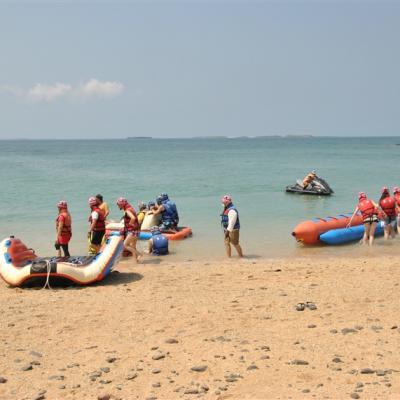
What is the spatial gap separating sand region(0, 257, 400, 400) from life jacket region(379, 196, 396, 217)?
382 centimetres

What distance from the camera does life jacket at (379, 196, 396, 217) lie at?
12617mm

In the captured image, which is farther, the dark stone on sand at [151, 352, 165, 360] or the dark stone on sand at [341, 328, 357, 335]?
the dark stone on sand at [341, 328, 357, 335]

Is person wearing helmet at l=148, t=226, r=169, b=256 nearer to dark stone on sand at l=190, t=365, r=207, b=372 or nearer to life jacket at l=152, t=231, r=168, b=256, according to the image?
life jacket at l=152, t=231, r=168, b=256

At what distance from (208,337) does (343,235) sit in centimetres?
727

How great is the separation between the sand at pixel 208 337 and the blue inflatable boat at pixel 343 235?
10.5 ft

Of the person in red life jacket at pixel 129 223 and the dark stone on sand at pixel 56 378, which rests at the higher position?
the person in red life jacket at pixel 129 223

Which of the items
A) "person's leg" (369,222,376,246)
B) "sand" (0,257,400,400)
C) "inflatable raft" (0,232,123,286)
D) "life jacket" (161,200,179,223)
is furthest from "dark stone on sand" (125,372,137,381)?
"life jacket" (161,200,179,223)

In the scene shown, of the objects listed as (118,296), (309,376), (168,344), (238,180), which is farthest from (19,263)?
(238,180)

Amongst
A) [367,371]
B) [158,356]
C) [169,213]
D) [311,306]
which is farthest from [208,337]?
[169,213]

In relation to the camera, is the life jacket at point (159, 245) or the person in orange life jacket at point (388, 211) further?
the person in orange life jacket at point (388, 211)

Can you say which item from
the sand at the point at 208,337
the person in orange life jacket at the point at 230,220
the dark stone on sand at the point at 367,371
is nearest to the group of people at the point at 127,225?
the sand at the point at 208,337

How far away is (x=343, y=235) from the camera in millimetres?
12469

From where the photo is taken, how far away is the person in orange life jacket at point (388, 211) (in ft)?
41.5

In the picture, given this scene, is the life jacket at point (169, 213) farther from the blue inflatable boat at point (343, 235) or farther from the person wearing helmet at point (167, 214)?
the blue inflatable boat at point (343, 235)
